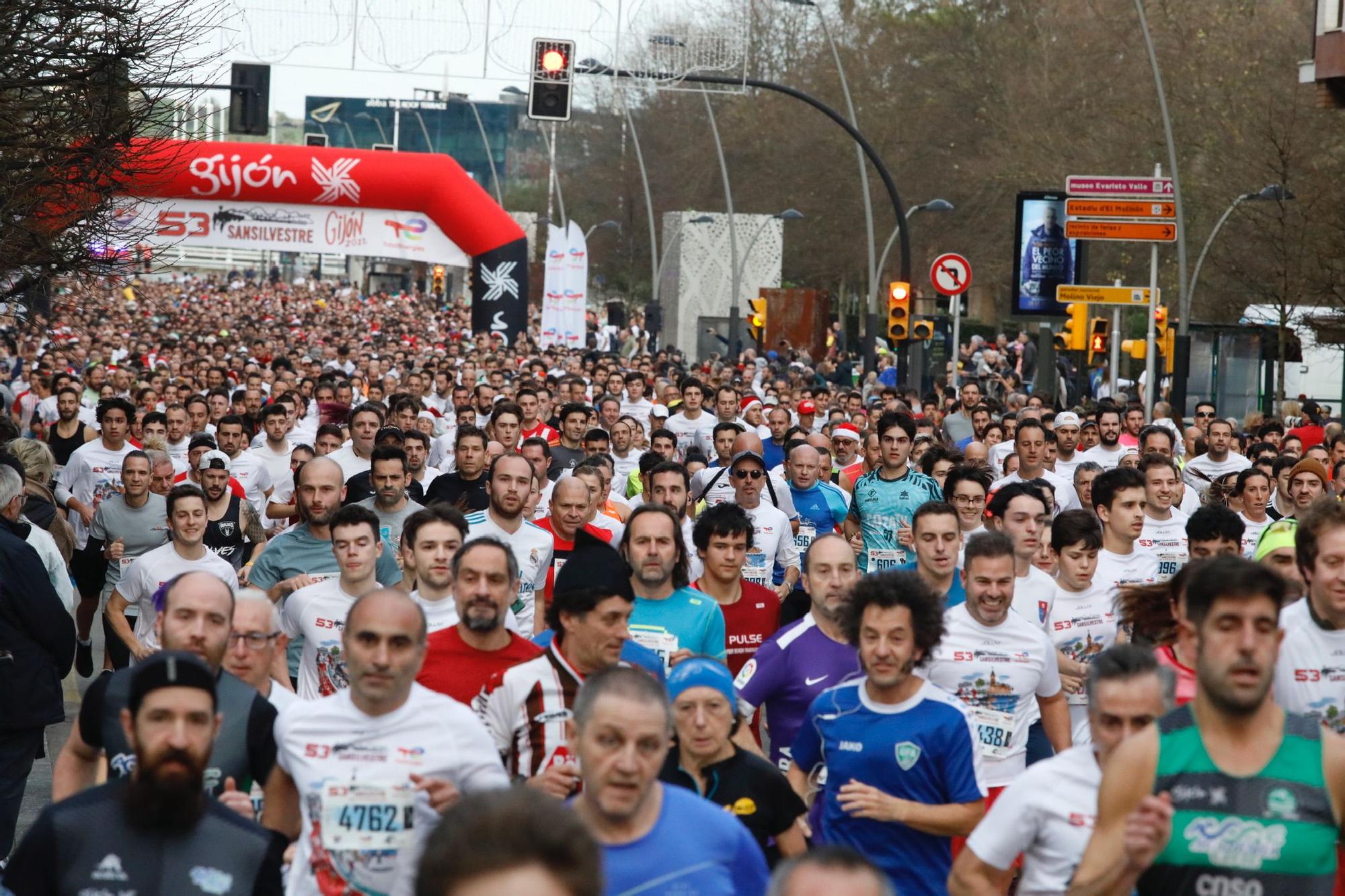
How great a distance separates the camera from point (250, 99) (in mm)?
22812

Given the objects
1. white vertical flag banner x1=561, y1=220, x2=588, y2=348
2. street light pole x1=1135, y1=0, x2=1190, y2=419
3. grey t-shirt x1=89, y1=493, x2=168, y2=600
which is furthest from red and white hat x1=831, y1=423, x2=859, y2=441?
white vertical flag banner x1=561, y1=220, x2=588, y2=348

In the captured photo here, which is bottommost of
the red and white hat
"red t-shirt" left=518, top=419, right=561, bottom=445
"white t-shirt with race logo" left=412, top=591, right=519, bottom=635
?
"white t-shirt with race logo" left=412, top=591, right=519, bottom=635

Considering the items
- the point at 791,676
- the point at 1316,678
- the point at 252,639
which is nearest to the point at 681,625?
the point at 791,676

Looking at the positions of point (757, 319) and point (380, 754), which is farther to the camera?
point (757, 319)

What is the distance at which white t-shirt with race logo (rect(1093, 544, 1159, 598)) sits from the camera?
880 centimetres

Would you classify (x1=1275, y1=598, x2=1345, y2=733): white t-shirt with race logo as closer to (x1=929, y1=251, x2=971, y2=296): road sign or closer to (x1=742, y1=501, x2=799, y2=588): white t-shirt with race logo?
(x1=742, y1=501, x2=799, y2=588): white t-shirt with race logo

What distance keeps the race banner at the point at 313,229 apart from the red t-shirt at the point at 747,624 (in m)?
23.7

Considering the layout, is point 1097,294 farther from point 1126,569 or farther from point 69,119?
point 1126,569

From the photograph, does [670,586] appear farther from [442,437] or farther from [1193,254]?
[1193,254]

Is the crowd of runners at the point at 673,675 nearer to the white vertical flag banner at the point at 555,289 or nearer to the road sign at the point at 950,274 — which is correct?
the road sign at the point at 950,274

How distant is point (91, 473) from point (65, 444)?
2990 millimetres

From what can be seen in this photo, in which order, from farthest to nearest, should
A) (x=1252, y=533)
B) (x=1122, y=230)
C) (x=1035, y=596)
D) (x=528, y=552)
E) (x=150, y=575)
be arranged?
1. (x=1122, y=230)
2. (x=1252, y=533)
3. (x=150, y=575)
4. (x=528, y=552)
5. (x=1035, y=596)

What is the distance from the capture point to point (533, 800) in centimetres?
290

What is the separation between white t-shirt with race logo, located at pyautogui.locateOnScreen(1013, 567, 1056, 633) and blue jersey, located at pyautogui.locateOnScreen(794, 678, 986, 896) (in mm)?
2603
